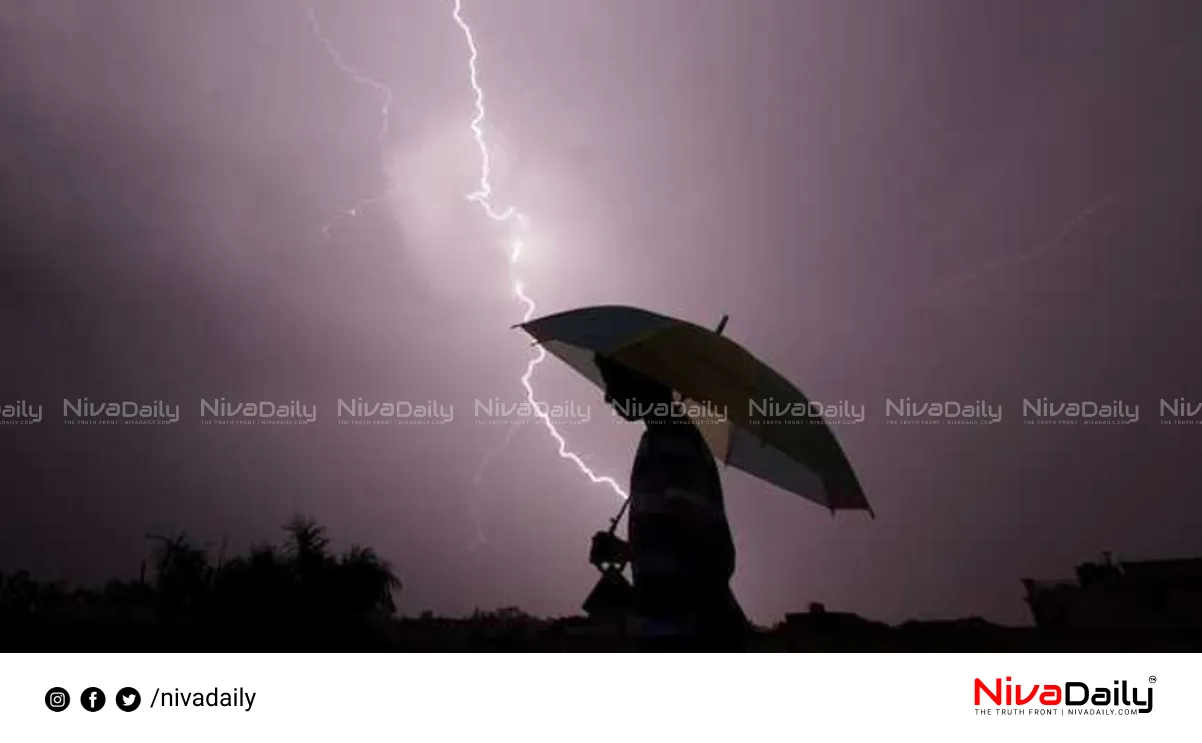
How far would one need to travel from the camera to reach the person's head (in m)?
3.11

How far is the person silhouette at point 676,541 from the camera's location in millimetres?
2912

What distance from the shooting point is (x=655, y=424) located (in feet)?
10.1

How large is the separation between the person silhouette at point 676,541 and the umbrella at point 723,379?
10cm
